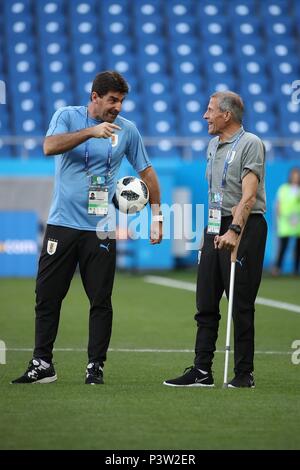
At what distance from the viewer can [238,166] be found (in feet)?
24.7

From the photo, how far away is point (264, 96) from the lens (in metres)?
24.8

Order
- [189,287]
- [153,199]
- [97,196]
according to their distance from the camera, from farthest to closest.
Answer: [189,287] < [153,199] < [97,196]

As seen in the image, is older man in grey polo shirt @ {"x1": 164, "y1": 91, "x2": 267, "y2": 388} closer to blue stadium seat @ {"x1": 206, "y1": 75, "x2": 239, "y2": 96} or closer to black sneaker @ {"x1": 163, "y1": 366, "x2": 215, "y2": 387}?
black sneaker @ {"x1": 163, "y1": 366, "x2": 215, "y2": 387}

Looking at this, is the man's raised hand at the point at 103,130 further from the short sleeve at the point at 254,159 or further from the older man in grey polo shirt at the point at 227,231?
the short sleeve at the point at 254,159

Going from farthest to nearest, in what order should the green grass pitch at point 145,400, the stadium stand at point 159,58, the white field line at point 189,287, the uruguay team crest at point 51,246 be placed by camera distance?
the stadium stand at point 159,58 → the white field line at point 189,287 → the uruguay team crest at point 51,246 → the green grass pitch at point 145,400

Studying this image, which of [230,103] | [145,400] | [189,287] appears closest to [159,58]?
[189,287]

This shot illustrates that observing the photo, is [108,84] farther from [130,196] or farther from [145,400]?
[145,400]

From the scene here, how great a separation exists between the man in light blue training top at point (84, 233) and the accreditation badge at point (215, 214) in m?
0.70

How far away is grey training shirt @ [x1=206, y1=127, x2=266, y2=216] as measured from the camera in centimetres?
748

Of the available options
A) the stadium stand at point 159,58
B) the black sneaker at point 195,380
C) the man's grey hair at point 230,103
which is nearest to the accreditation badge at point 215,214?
the man's grey hair at point 230,103

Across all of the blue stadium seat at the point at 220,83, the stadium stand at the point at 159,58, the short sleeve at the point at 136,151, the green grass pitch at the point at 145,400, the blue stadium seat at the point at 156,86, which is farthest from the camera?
the blue stadium seat at the point at 220,83

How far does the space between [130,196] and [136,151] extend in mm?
327

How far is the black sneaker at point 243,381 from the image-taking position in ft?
25.0
